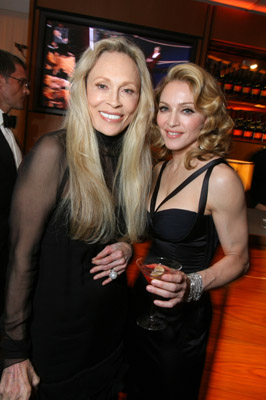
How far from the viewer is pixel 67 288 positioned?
1287 mm

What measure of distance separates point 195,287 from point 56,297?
0.55 m

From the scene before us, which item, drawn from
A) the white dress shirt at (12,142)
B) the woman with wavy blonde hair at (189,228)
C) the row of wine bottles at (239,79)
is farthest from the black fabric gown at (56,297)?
the row of wine bottles at (239,79)

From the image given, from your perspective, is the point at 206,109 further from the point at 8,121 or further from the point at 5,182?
the point at 8,121

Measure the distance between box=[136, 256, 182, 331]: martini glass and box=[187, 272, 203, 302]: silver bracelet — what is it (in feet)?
0.29

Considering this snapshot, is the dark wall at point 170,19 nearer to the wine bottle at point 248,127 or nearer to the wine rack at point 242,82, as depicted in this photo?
the wine rack at point 242,82

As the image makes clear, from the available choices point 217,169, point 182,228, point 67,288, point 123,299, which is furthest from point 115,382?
point 217,169

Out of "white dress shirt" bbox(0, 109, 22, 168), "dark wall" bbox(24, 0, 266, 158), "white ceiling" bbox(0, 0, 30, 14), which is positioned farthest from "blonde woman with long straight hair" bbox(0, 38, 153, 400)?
"white ceiling" bbox(0, 0, 30, 14)

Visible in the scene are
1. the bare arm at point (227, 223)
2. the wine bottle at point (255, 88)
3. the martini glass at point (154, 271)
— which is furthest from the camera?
the wine bottle at point (255, 88)

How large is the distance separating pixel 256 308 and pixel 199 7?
4.36 m

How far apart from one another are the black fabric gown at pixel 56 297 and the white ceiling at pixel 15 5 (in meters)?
5.84

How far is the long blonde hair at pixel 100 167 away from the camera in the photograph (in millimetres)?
1261

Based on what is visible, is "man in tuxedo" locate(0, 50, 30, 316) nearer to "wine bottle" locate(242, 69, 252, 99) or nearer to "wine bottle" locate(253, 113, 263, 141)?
"wine bottle" locate(242, 69, 252, 99)

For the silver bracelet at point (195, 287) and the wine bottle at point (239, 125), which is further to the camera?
the wine bottle at point (239, 125)

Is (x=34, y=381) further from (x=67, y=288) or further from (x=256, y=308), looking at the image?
(x=256, y=308)
